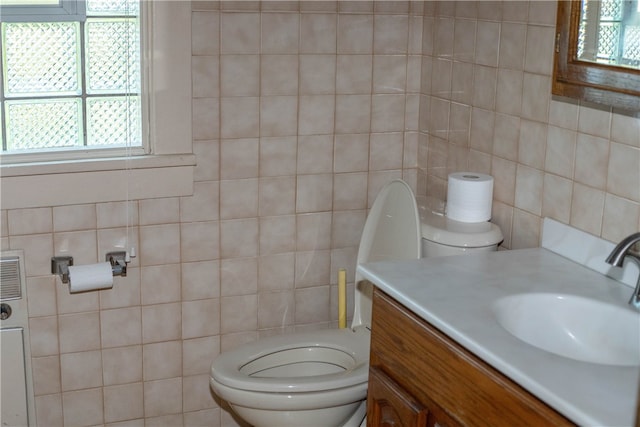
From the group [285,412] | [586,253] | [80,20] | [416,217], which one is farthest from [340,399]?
[80,20]

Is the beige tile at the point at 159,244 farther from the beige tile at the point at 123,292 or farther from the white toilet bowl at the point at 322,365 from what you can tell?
the white toilet bowl at the point at 322,365

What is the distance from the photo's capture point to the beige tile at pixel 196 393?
2.82 m

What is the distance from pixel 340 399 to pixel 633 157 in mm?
947

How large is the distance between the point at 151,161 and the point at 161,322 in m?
0.51

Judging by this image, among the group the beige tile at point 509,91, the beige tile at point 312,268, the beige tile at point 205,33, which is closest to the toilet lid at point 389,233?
the beige tile at point 312,268

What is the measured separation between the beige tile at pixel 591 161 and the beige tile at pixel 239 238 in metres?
1.03

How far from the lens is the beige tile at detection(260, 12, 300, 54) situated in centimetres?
265

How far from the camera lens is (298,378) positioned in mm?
2346

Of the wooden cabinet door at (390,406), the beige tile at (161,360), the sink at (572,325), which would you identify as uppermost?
the sink at (572,325)

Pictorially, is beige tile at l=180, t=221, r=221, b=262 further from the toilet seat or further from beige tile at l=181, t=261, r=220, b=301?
the toilet seat

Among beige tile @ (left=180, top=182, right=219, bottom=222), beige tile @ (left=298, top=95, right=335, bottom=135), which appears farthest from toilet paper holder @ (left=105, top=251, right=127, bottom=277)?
beige tile @ (left=298, top=95, right=335, bottom=135)

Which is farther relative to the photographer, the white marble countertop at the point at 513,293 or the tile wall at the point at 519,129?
the tile wall at the point at 519,129

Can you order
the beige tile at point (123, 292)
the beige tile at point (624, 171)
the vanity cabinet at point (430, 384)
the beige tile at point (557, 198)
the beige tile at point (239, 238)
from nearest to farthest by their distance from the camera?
Answer: the vanity cabinet at point (430, 384), the beige tile at point (624, 171), the beige tile at point (557, 198), the beige tile at point (123, 292), the beige tile at point (239, 238)

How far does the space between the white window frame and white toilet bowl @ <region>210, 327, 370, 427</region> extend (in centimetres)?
55
